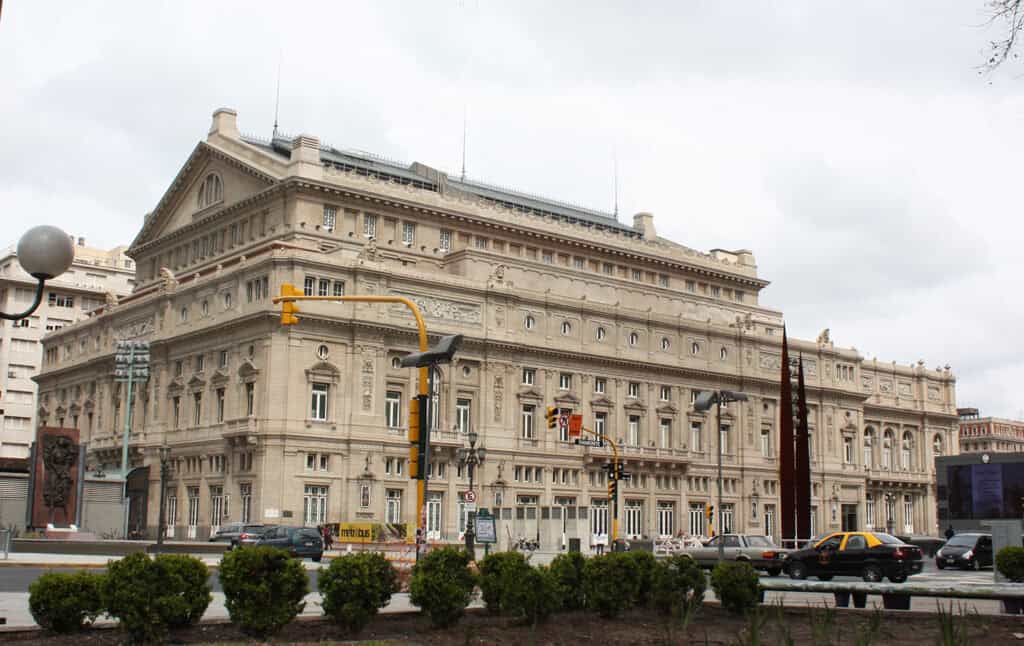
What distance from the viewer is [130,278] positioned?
410 ft

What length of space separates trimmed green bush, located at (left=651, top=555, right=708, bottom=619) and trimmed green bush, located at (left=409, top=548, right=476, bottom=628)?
338cm

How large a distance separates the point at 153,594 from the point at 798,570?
86.6 ft

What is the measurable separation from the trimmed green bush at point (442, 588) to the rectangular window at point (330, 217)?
59261 mm

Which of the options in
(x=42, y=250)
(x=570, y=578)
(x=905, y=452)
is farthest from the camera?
(x=905, y=452)

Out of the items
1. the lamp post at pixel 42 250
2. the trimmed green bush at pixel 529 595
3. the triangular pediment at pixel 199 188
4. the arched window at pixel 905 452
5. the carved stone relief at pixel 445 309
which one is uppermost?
the triangular pediment at pixel 199 188

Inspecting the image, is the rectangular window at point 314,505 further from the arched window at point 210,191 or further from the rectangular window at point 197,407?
the arched window at point 210,191

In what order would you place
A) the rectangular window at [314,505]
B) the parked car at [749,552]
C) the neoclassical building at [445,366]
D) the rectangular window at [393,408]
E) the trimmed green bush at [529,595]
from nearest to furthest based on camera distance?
the trimmed green bush at [529,595], the parked car at [749,552], the rectangular window at [314,505], the neoclassical building at [445,366], the rectangular window at [393,408]

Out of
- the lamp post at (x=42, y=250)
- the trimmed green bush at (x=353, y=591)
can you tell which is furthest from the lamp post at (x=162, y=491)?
the lamp post at (x=42, y=250)

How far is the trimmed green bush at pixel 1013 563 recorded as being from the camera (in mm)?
27859

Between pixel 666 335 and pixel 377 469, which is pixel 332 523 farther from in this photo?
pixel 666 335

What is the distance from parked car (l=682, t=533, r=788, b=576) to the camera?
39.9 metres

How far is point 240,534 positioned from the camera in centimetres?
5056

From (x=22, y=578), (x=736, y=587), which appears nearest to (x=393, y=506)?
(x=22, y=578)

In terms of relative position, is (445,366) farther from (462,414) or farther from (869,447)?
(869,447)
